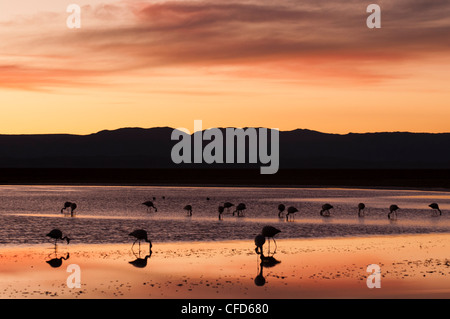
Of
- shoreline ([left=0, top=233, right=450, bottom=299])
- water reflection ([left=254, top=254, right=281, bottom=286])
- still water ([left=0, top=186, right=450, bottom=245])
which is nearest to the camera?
shoreline ([left=0, top=233, right=450, bottom=299])

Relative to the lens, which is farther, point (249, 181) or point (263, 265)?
point (249, 181)

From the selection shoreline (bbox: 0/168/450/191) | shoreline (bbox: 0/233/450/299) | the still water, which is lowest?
shoreline (bbox: 0/233/450/299)

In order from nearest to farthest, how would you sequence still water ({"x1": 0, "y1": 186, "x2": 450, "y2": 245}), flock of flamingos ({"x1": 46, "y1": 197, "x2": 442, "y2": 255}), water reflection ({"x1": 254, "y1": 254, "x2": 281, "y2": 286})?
water reflection ({"x1": 254, "y1": 254, "x2": 281, "y2": 286}), flock of flamingos ({"x1": 46, "y1": 197, "x2": 442, "y2": 255}), still water ({"x1": 0, "y1": 186, "x2": 450, "y2": 245})

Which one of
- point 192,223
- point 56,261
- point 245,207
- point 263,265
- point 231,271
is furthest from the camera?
point 245,207

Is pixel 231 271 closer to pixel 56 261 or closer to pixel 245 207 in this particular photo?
pixel 56 261

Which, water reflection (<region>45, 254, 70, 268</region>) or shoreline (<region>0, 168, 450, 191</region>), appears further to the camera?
shoreline (<region>0, 168, 450, 191</region>)

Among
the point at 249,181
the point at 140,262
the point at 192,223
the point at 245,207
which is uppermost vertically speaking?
the point at 249,181

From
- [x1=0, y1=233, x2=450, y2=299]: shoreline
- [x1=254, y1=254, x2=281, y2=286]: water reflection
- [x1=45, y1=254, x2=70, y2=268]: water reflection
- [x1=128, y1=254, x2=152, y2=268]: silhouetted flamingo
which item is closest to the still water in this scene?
[x1=0, y1=233, x2=450, y2=299]: shoreline

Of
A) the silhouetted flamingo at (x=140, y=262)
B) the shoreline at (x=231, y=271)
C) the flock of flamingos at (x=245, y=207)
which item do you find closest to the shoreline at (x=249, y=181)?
the flock of flamingos at (x=245, y=207)

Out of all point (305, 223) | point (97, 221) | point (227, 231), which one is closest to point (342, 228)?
point (305, 223)

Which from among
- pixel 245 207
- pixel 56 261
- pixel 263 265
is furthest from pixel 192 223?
pixel 263 265

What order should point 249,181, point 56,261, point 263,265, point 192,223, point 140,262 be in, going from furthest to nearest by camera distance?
point 249,181 < point 192,223 < point 56,261 < point 140,262 < point 263,265

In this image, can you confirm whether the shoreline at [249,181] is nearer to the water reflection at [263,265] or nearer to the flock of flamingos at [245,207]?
the flock of flamingos at [245,207]

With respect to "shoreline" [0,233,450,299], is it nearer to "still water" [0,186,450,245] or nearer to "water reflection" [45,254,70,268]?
"water reflection" [45,254,70,268]
